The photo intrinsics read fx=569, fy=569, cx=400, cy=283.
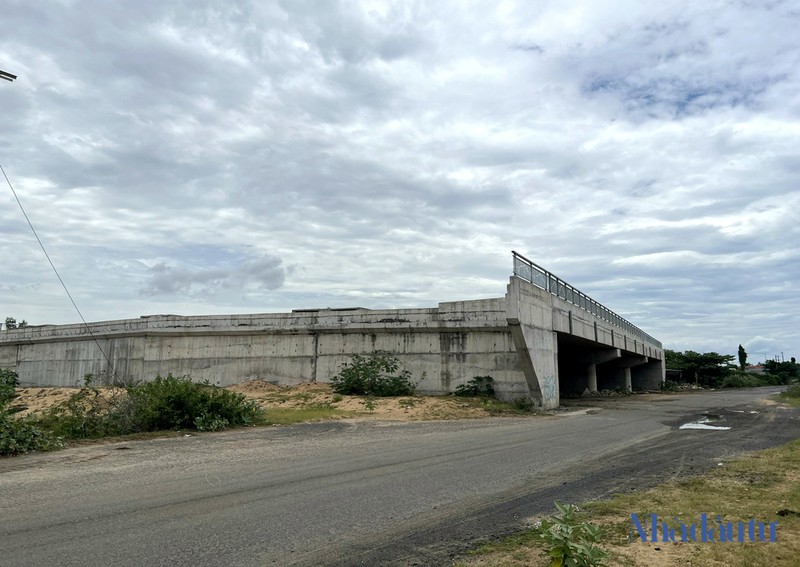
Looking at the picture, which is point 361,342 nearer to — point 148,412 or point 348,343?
point 348,343

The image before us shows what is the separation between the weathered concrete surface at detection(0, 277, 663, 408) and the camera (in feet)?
81.1

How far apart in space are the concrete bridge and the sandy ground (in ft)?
4.10

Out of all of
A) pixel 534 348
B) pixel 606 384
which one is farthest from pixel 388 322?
pixel 606 384

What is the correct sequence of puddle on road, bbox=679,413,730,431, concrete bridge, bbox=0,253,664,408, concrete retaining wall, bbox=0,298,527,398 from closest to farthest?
1. puddle on road, bbox=679,413,730,431
2. concrete bridge, bbox=0,253,664,408
3. concrete retaining wall, bbox=0,298,527,398

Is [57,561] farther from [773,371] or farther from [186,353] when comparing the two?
[773,371]

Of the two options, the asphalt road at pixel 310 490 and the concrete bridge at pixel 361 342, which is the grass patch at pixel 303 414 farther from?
the concrete bridge at pixel 361 342

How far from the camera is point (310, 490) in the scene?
838 cm

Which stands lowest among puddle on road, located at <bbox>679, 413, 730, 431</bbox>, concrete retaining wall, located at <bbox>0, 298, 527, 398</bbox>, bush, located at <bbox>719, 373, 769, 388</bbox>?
bush, located at <bbox>719, 373, 769, 388</bbox>

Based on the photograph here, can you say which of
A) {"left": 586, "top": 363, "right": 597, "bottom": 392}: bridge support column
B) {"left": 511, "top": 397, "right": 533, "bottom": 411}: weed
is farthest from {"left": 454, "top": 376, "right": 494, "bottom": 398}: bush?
{"left": 586, "top": 363, "right": 597, "bottom": 392}: bridge support column

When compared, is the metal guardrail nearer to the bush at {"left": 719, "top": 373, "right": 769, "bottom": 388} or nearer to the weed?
the weed

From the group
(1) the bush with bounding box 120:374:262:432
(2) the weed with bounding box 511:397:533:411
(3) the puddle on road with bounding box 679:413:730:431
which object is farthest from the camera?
Answer: (2) the weed with bounding box 511:397:533:411

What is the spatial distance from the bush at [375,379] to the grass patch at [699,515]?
1702cm

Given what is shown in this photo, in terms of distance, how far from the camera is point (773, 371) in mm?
120312

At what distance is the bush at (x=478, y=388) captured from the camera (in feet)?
82.4
